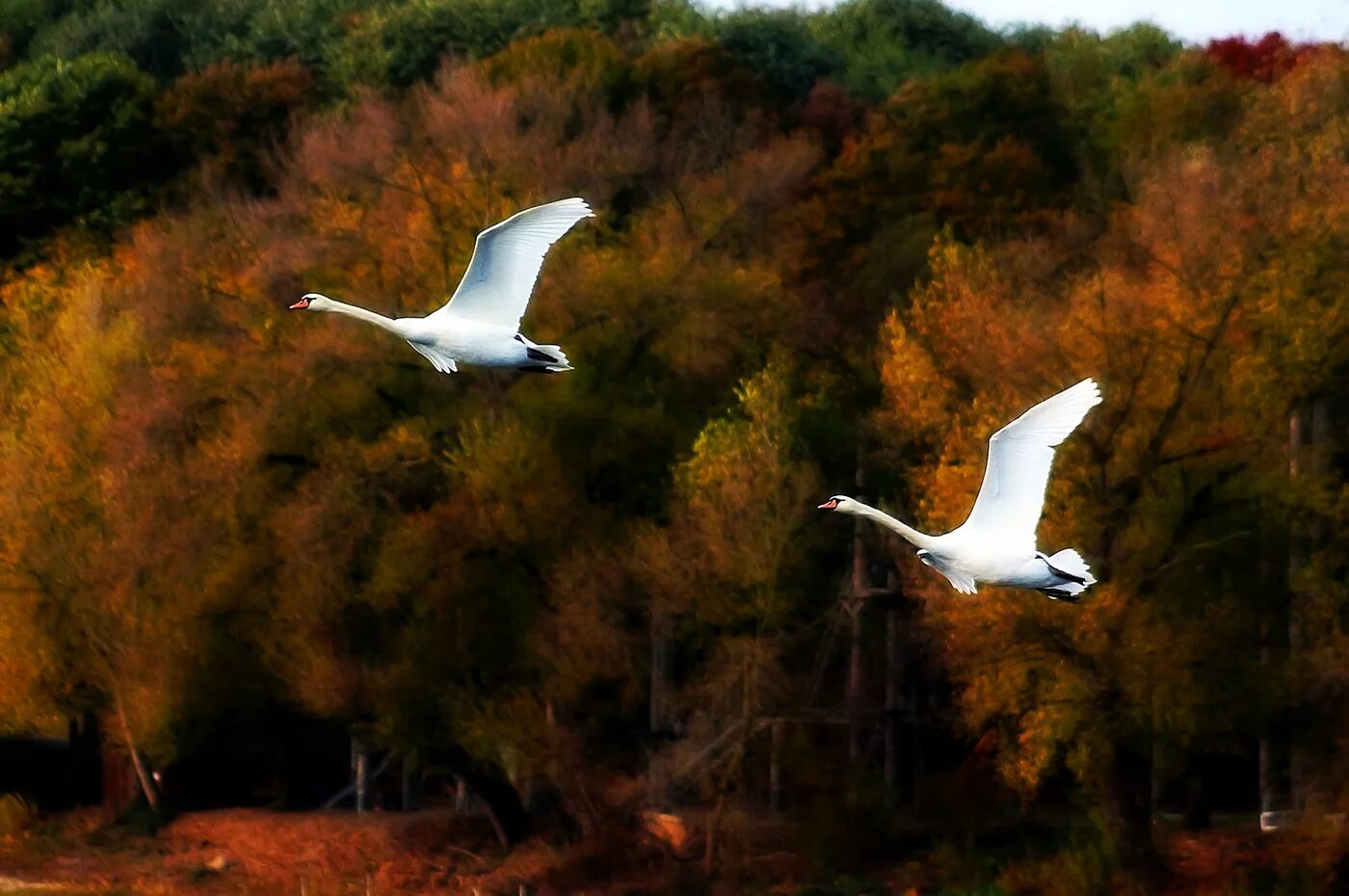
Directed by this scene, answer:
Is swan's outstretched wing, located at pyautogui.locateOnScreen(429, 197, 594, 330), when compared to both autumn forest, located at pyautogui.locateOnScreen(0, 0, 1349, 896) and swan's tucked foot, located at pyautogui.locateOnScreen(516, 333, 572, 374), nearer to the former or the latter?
swan's tucked foot, located at pyautogui.locateOnScreen(516, 333, 572, 374)

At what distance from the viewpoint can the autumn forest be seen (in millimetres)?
30906

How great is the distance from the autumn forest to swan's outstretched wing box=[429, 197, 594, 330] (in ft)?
38.8

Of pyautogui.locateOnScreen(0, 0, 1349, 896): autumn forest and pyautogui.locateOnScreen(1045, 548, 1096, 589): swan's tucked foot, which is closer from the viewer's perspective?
pyautogui.locateOnScreen(1045, 548, 1096, 589): swan's tucked foot

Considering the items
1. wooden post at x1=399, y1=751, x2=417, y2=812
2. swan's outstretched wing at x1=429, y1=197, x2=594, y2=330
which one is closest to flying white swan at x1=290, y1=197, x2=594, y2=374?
swan's outstretched wing at x1=429, y1=197, x2=594, y2=330

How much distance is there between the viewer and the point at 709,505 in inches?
1321

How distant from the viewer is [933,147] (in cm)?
5047

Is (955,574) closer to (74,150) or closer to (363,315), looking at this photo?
(363,315)

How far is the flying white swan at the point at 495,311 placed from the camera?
1886 cm

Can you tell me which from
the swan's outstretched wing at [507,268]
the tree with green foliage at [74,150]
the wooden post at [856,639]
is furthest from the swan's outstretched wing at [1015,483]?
the tree with green foliage at [74,150]

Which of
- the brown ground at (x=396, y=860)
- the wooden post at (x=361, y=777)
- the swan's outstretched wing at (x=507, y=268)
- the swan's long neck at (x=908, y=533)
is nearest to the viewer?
the swan's outstretched wing at (x=507, y=268)

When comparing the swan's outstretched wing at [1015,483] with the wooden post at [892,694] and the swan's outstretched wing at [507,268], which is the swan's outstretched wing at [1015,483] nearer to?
the swan's outstretched wing at [507,268]

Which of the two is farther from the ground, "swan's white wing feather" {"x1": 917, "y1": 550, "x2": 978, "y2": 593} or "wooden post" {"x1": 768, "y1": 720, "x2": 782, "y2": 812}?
"swan's white wing feather" {"x1": 917, "y1": 550, "x2": 978, "y2": 593}

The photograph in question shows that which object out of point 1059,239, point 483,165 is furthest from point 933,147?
point 483,165

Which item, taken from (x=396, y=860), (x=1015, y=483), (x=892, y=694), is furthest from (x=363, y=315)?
(x=396, y=860)
